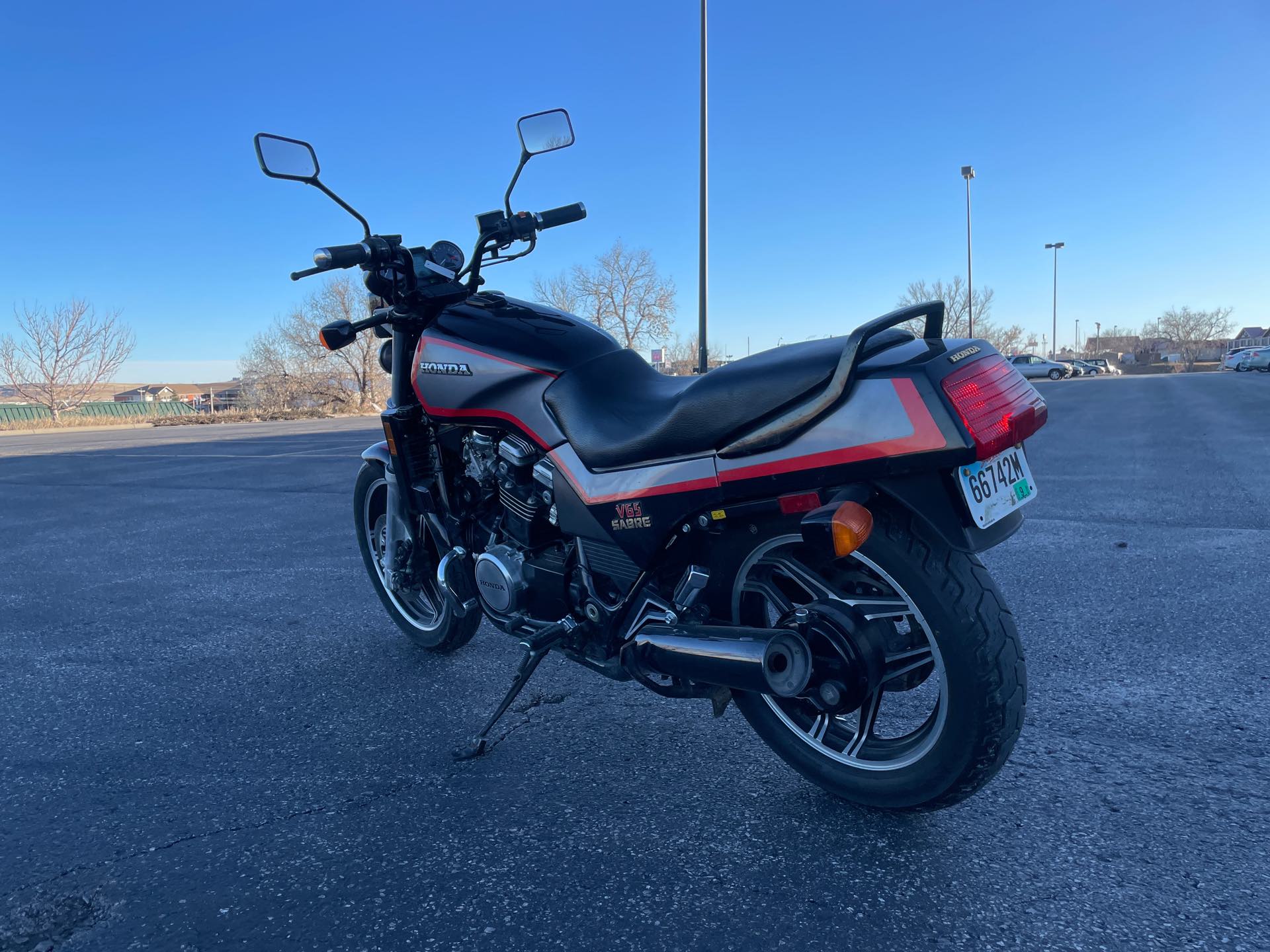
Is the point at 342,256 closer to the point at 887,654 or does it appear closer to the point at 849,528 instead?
the point at 849,528

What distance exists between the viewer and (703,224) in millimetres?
Answer: 13062

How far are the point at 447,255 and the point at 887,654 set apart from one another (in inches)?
87.4

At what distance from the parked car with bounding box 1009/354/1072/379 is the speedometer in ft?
173

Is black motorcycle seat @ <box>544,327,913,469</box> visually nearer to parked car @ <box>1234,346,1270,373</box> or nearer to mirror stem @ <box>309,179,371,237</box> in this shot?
mirror stem @ <box>309,179,371,237</box>

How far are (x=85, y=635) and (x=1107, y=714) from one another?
442 centimetres

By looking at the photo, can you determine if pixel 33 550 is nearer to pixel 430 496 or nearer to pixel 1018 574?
pixel 430 496

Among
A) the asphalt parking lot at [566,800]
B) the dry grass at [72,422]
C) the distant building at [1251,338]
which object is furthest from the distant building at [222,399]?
the distant building at [1251,338]

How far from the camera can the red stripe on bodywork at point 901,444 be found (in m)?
1.79

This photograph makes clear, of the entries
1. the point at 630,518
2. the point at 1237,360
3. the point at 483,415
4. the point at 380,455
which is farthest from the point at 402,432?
the point at 1237,360

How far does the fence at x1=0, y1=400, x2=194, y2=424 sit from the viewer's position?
119 ft

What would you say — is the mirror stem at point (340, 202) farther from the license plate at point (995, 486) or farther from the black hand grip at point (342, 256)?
the license plate at point (995, 486)

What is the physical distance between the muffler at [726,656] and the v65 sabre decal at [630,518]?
0.95 ft

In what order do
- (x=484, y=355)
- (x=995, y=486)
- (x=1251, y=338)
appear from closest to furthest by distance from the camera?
(x=995, y=486) → (x=484, y=355) → (x=1251, y=338)

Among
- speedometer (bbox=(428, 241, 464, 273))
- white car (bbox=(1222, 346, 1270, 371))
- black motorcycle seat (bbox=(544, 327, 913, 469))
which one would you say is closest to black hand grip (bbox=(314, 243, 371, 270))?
speedometer (bbox=(428, 241, 464, 273))
